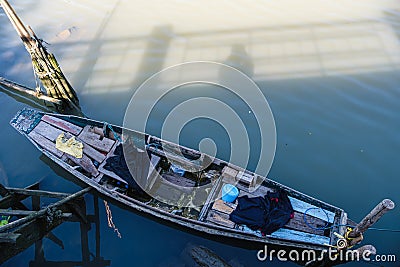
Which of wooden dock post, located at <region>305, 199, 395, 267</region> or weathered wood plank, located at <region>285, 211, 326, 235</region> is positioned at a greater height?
weathered wood plank, located at <region>285, 211, 326, 235</region>

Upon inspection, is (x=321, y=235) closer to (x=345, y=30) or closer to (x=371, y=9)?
(x=345, y=30)

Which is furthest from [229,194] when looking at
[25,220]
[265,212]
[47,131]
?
[47,131]

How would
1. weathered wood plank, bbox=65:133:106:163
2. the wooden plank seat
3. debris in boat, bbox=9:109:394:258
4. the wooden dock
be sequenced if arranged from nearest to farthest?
the wooden dock
debris in boat, bbox=9:109:394:258
the wooden plank seat
weathered wood plank, bbox=65:133:106:163

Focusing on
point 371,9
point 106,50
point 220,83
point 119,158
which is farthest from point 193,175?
point 371,9

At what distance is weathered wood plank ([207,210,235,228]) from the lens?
27.5ft

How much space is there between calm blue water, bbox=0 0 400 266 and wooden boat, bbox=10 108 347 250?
1021 mm

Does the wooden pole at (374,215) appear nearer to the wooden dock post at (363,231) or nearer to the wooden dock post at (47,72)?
the wooden dock post at (363,231)

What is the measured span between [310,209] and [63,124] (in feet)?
26.1

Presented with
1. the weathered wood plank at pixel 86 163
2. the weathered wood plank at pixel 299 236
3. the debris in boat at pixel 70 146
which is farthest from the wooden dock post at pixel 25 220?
the weathered wood plank at pixel 299 236

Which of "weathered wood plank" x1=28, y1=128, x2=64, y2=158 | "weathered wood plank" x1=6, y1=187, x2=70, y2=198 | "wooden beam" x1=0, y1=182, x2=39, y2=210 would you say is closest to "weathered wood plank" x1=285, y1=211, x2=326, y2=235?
"weathered wood plank" x1=6, y1=187, x2=70, y2=198

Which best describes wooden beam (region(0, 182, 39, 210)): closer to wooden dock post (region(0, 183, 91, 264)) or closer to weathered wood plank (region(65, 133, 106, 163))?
wooden dock post (region(0, 183, 91, 264))

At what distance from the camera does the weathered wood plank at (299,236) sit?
312 inches

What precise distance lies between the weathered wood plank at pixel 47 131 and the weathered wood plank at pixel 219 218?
18.0ft

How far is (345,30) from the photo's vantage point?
14.8m
